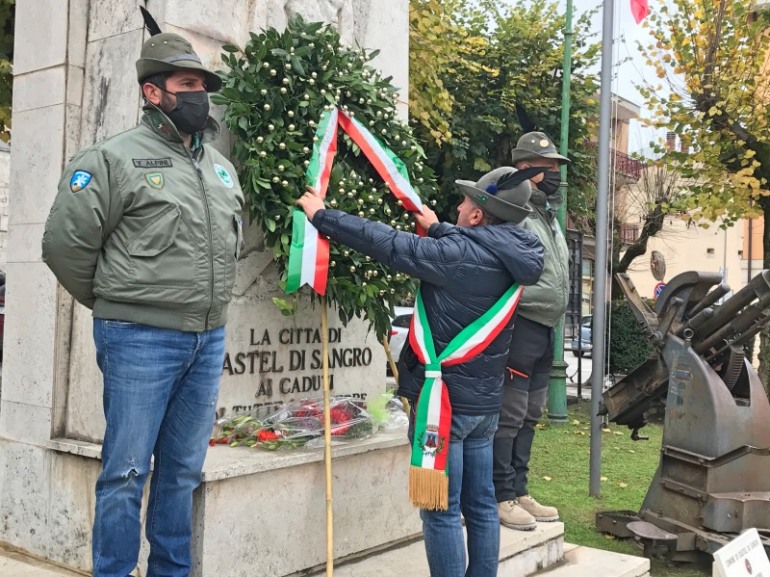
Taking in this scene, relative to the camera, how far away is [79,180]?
2.78 meters

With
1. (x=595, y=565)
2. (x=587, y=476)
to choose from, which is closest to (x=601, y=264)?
(x=587, y=476)

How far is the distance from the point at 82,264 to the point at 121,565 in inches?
42.5

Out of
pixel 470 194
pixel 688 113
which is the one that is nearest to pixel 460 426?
pixel 470 194

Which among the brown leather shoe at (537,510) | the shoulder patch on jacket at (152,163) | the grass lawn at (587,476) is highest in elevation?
the shoulder patch on jacket at (152,163)

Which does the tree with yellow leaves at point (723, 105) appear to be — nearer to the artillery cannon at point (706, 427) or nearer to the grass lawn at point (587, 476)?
the grass lawn at point (587, 476)

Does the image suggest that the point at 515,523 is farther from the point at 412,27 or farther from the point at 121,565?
the point at 412,27

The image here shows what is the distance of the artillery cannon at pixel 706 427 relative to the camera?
4.92 metres

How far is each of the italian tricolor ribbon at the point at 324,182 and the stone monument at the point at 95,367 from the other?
0.50 metres

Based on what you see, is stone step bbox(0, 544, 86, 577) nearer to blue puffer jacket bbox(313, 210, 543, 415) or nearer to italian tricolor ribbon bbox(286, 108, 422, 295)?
italian tricolor ribbon bbox(286, 108, 422, 295)

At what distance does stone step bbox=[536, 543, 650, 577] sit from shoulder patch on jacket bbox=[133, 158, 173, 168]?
9.68ft

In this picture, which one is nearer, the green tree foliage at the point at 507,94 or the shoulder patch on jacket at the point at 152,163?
the shoulder patch on jacket at the point at 152,163

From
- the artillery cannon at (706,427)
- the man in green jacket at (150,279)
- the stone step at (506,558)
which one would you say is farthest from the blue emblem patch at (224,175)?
the artillery cannon at (706,427)

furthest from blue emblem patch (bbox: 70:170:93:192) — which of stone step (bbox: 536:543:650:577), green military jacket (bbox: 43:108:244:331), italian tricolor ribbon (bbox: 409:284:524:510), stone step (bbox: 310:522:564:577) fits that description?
stone step (bbox: 536:543:650:577)

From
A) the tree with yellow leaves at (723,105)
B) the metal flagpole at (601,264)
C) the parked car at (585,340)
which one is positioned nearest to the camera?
the metal flagpole at (601,264)
